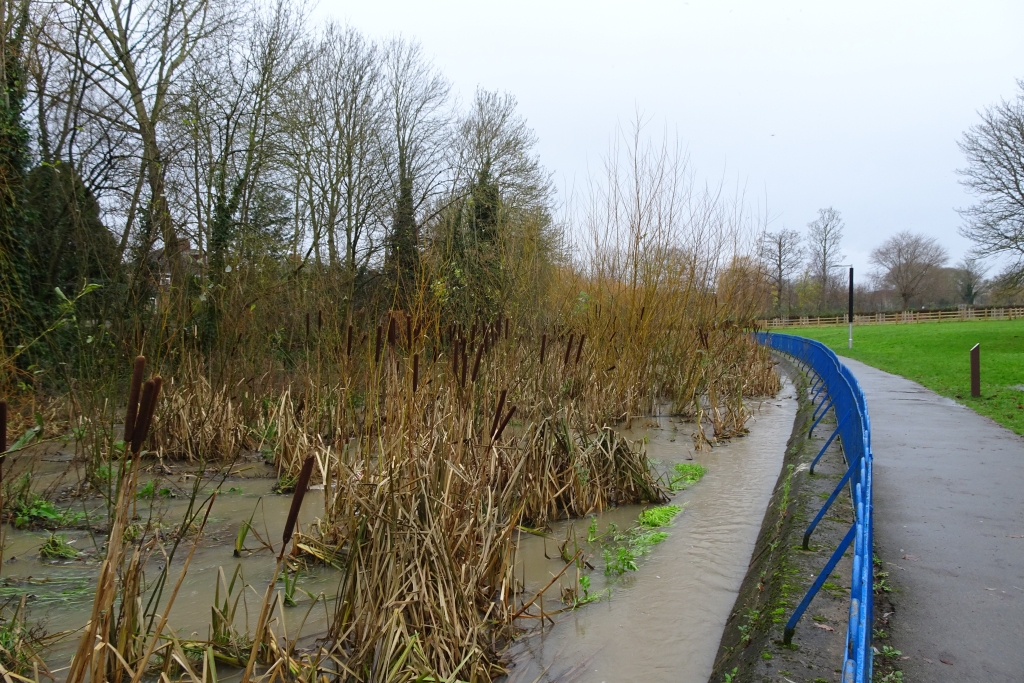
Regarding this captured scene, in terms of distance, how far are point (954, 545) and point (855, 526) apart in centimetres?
234

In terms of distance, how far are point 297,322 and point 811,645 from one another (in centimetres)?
768

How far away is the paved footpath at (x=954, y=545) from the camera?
320 centimetres

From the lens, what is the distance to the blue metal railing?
2151 millimetres

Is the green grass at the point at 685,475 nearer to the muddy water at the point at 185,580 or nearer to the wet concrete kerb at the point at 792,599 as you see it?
the wet concrete kerb at the point at 792,599

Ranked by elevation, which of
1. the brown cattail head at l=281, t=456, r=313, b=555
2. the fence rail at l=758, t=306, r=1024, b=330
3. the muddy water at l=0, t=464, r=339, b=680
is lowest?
the muddy water at l=0, t=464, r=339, b=680

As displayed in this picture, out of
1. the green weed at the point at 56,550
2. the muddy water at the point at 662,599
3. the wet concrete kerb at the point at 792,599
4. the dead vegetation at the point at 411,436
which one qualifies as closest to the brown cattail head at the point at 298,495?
the dead vegetation at the point at 411,436

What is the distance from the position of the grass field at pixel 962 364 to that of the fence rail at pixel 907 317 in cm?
2428

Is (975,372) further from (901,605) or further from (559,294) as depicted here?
(901,605)

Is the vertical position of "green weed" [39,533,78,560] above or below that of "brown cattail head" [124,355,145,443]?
below

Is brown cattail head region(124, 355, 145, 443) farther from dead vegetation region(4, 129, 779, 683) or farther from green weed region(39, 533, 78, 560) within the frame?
green weed region(39, 533, 78, 560)

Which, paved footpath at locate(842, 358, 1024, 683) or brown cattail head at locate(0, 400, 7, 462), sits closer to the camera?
brown cattail head at locate(0, 400, 7, 462)

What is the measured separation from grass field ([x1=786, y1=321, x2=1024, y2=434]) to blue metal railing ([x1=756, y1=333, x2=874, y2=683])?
230 cm

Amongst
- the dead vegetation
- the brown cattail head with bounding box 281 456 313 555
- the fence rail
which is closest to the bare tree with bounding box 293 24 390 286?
the dead vegetation

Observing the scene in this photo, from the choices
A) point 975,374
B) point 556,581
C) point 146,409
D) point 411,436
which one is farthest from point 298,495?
point 975,374
